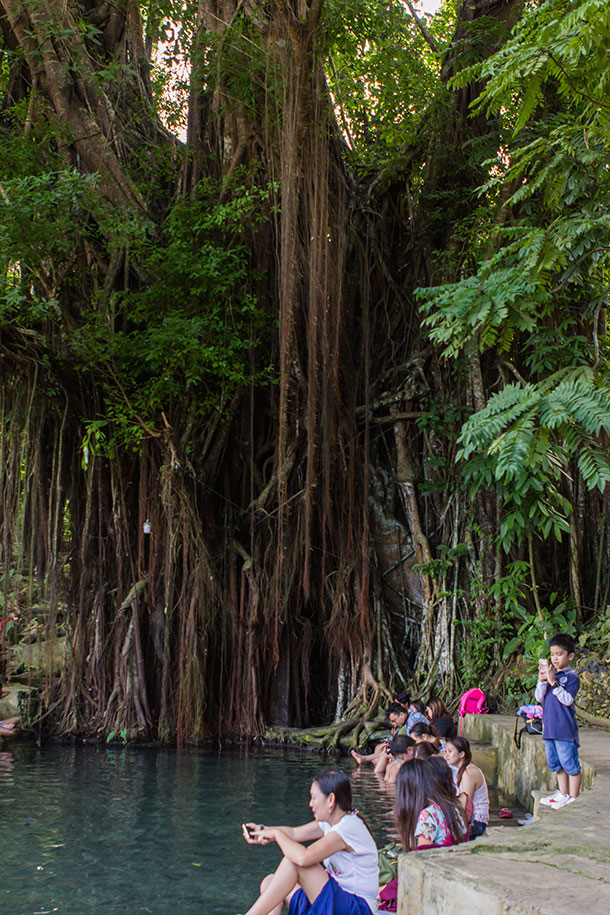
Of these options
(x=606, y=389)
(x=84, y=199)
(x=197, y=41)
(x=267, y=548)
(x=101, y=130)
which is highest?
(x=197, y=41)

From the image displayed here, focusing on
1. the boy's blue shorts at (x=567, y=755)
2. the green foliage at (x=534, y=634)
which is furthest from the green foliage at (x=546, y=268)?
the boy's blue shorts at (x=567, y=755)

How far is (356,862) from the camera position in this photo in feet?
8.98

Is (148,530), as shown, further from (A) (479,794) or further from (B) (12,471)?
(A) (479,794)

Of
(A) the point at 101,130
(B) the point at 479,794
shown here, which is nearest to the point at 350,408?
(A) the point at 101,130

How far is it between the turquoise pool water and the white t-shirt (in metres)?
0.84

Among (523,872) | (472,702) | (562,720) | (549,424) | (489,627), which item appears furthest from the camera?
(489,627)

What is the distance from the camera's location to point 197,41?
7.67m

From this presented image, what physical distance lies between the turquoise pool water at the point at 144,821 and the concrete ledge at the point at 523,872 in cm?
Result: 147

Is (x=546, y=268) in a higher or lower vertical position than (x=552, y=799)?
higher

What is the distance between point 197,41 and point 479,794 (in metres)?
6.90

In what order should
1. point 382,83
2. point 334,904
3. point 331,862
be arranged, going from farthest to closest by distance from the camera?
point 382,83, point 331,862, point 334,904

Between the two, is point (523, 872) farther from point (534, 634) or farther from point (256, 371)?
point (256, 371)

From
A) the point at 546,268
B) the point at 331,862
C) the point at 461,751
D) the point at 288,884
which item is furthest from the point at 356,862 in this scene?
the point at 546,268

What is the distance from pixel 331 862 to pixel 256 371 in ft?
18.2
